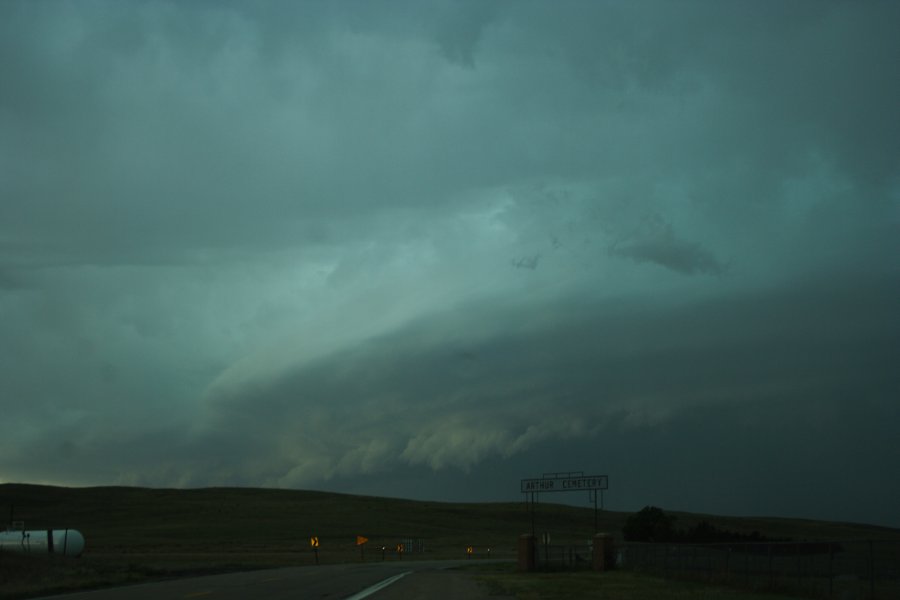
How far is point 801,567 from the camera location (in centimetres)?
3023

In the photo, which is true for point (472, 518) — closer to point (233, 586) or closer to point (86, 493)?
point (86, 493)

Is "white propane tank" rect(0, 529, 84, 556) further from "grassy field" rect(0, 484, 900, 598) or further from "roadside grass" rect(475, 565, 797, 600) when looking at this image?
"roadside grass" rect(475, 565, 797, 600)

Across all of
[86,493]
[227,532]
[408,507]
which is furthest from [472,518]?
[86,493]

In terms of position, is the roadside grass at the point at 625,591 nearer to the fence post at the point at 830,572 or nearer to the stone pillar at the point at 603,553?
the fence post at the point at 830,572

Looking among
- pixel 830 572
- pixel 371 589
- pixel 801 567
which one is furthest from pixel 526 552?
pixel 830 572

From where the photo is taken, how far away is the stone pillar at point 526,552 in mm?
56906

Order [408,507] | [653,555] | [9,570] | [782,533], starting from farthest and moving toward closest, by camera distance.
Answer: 1. [408,507]
2. [782,533]
3. [653,555]
4. [9,570]

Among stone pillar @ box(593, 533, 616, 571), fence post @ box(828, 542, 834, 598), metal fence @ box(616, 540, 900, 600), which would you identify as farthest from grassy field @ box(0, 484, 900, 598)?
fence post @ box(828, 542, 834, 598)

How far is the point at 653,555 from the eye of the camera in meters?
48.3

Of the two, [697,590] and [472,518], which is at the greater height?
[697,590]

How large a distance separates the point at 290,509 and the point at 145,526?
30.1 m

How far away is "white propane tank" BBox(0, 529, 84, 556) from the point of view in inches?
2699

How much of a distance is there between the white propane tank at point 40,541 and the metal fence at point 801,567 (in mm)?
46605

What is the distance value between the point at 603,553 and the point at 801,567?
25.4 meters
